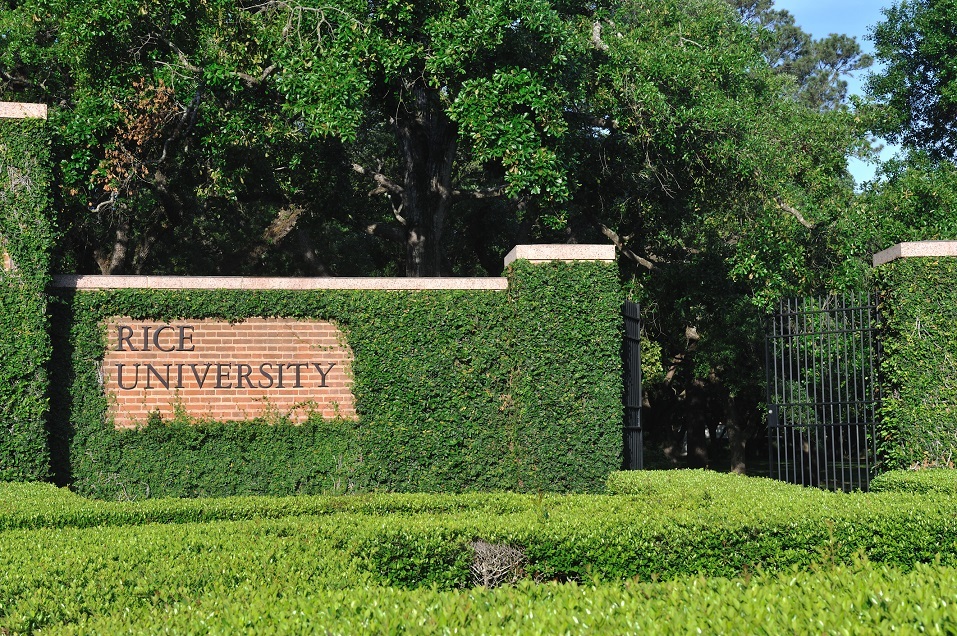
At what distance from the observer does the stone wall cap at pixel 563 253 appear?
12039 mm

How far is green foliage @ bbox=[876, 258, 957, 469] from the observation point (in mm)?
11008

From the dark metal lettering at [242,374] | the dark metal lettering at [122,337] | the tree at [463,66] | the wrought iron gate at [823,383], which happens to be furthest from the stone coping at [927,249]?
the dark metal lettering at [122,337]

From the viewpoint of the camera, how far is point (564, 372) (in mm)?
11797

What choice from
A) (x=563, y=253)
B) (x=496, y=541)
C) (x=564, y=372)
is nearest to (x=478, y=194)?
(x=563, y=253)

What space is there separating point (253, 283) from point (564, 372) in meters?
4.29

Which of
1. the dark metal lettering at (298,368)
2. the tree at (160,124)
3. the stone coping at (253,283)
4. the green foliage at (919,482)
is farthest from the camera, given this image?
the tree at (160,124)

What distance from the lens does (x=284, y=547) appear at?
6.40 meters

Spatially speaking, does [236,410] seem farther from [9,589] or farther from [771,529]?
[771,529]

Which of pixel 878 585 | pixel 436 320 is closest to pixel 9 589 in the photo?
pixel 878 585

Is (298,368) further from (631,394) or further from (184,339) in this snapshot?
(631,394)

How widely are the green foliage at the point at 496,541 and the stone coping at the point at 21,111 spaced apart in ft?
15.1

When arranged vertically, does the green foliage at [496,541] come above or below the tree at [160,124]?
below

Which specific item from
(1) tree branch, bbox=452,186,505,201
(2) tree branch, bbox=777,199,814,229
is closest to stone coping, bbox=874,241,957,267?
(2) tree branch, bbox=777,199,814,229

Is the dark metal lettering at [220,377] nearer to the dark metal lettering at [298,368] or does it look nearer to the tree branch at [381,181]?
the dark metal lettering at [298,368]
